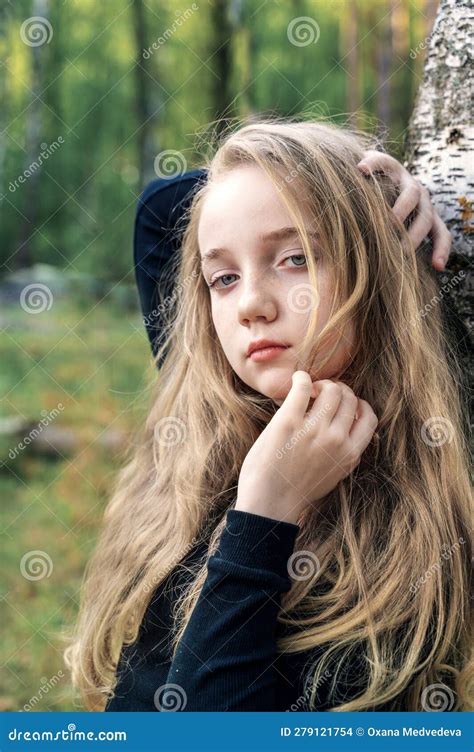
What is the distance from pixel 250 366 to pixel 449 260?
625 mm

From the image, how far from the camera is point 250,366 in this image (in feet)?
5.07

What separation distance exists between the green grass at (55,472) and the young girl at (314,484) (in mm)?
790

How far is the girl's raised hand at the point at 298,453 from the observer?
145 centimetres

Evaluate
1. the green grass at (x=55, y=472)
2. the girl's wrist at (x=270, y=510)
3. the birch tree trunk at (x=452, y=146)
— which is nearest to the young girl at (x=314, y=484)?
the girl's wrist at (x=270, y=510)

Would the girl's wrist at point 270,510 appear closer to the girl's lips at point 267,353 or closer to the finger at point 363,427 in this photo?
the finger at point 363,427

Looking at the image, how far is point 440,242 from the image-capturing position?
5.61 ft

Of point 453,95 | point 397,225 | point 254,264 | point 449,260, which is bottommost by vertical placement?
point 254,264

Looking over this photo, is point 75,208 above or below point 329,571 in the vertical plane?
above

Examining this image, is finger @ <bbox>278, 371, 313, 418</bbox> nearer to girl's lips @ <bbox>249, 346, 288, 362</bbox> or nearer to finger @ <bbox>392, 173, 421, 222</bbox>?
girl's lips @ <bbox>249, 346, 288, 362</bbox>

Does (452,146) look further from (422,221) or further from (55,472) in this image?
(55,472)

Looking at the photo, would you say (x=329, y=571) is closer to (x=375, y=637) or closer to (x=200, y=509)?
(x=375, y=637)

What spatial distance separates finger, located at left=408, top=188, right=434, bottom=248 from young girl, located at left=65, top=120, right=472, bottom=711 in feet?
0.15

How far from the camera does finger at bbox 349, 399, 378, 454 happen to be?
149 centimetres

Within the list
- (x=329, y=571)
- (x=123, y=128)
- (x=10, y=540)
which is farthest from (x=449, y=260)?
(x=123, y=128)
